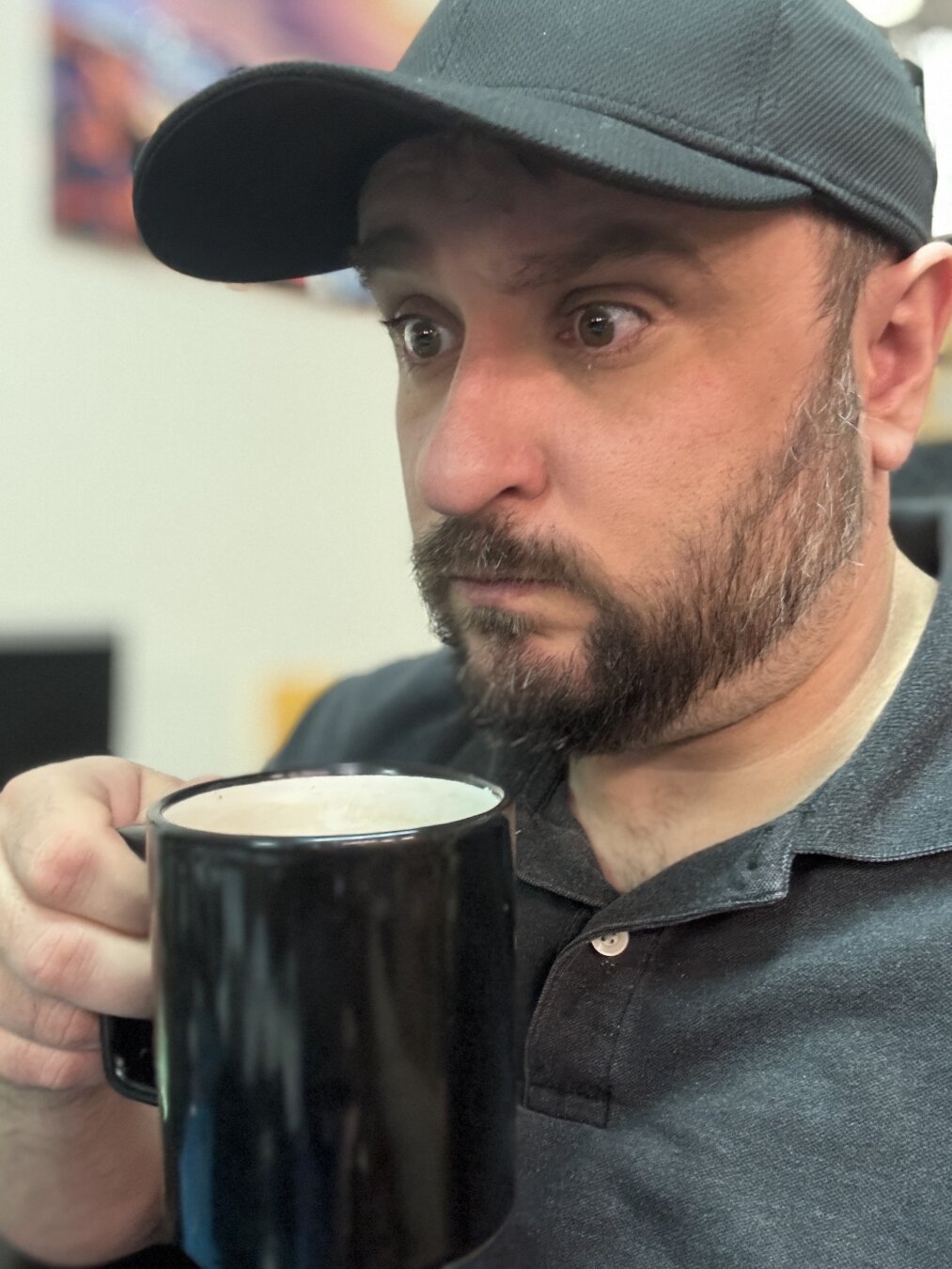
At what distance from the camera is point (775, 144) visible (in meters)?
0.52

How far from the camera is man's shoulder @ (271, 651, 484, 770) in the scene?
2.82 ft

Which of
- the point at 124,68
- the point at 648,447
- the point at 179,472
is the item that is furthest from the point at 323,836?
the point at 124,68

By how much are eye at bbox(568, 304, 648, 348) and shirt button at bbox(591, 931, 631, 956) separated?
0.33 metres

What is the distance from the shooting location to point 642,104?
510 mm

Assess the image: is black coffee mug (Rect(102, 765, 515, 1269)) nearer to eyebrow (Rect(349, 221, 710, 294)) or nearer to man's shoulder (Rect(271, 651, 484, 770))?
eyebrow (Rect(349, 221, 710, 294))

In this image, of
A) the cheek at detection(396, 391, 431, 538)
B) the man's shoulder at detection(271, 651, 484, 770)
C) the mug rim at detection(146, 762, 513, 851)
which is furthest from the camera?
the man's shoulder at detection(271, 651, 484, 770)

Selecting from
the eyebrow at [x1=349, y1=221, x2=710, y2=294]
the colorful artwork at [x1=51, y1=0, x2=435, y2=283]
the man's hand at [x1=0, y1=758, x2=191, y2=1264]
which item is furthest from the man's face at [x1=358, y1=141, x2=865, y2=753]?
the colorful artwork at [x1=51, y1=0, x2=435, y2=283]

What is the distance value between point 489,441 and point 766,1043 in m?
0.35

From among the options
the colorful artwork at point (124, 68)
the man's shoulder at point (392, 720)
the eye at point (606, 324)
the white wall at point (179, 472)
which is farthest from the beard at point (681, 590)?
the colorful artwork at point (124, 68)

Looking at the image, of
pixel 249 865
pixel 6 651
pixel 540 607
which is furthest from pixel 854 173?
pixel 6 651

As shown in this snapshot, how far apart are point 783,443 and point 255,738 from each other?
631mm

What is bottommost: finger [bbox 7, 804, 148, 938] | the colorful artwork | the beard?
finger [bbox 7, 804, 148, 938]

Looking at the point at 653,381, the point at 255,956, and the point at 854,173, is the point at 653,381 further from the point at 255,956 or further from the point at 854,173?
the point at 255,956

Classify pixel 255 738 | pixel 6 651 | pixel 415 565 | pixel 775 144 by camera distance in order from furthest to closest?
pixel 255 738 → pixel 6 651 → pixel 415 565 → pixel 775 144
